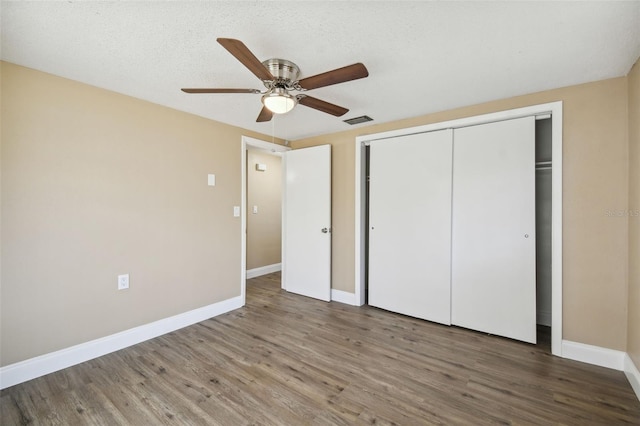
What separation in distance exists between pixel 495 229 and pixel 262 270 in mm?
3859

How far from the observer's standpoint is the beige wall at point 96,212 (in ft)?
6.40

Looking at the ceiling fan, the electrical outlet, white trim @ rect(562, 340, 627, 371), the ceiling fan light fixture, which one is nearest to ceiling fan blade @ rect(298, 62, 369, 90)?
the ceiling fan

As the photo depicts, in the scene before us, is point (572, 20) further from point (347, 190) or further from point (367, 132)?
point (347, 190)

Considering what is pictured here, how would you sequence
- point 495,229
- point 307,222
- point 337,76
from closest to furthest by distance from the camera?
point 337,76 < point 495,229 < point 307,222

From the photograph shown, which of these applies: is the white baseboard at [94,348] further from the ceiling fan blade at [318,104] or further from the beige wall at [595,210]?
the beige wall at [595,210]

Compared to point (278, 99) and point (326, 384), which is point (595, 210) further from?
point (278, 99)

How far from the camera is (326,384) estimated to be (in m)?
1.96

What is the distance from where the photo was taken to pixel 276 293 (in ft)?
13.2

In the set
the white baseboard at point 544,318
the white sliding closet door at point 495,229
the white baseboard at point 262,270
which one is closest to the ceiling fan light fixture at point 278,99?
the white sliding closet door at point 495,229

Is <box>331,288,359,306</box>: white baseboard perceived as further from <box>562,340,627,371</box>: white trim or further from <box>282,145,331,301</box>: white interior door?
<box>562,340,627,371</box>: white trim

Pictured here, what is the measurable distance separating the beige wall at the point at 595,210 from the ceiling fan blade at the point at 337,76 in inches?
76.7

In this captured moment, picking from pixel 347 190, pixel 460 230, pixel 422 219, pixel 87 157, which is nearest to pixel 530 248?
pixel 460 230

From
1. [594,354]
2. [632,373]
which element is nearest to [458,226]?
[594,354]

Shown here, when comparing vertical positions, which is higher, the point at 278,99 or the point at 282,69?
the point at 282,69
